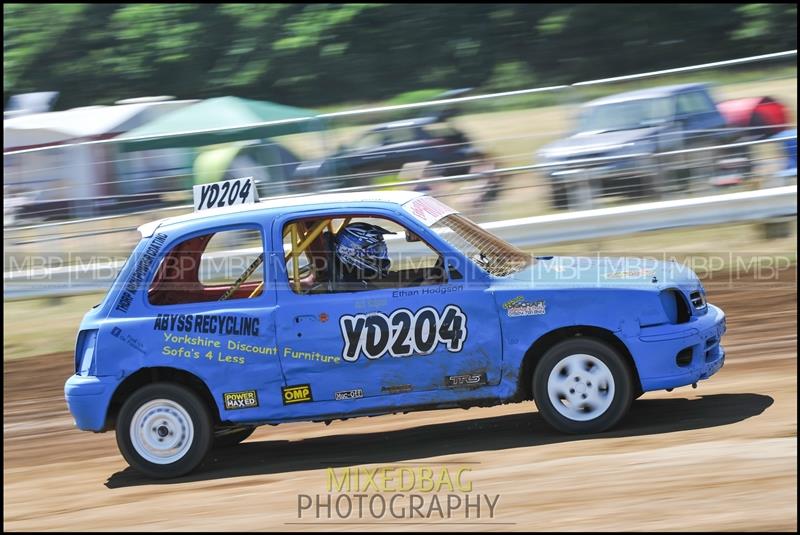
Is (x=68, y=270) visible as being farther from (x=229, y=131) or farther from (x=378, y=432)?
(x=378, y=432)

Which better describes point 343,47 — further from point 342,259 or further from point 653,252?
point 342,259

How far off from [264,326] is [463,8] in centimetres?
2191

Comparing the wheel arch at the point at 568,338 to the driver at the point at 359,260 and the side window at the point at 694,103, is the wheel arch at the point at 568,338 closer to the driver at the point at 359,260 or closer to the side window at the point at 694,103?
the driver at the point at 359,260

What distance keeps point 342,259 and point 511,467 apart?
5.53ft

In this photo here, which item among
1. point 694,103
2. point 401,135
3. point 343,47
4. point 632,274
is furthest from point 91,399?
point 343,47

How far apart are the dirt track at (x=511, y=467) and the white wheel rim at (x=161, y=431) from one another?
8.2 inches

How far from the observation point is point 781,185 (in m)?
11.0

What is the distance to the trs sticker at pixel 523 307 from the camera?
6.53 meters

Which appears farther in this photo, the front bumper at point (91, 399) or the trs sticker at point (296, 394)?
the front bumper at point (91, 399)

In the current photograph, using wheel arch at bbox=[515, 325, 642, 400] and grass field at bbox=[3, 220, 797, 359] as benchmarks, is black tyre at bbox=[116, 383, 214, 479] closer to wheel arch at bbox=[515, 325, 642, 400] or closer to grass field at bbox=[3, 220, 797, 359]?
wheel arch at bbox=[515, 325, 642, 400]

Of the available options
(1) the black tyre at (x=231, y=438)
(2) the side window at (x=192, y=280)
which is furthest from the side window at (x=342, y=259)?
(1) the black tyre at (x=231, y=438)

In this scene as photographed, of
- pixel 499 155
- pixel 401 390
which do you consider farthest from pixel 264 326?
pixel 499 155

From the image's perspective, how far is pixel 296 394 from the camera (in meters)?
6.74

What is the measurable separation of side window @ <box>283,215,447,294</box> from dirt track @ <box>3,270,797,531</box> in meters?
1.14
